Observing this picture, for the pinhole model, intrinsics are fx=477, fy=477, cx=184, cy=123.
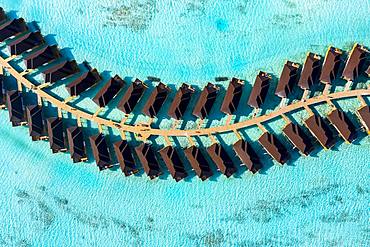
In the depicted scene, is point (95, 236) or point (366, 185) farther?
point (95, 236)

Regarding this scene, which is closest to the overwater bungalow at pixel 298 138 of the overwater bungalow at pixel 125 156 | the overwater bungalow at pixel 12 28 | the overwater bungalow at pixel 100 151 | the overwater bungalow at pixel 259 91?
the overwater bungalow at pixel 259 91

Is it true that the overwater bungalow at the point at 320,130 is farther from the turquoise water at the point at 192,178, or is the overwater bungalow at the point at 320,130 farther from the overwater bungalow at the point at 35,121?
the overwater bungalow at the point at 35,121

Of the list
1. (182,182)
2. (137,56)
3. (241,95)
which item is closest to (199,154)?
(182,182)

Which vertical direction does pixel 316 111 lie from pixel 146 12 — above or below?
below

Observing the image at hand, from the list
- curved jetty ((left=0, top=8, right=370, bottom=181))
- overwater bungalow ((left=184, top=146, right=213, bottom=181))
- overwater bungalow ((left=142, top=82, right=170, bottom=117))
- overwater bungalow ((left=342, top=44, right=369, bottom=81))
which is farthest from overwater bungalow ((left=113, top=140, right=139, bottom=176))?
overwater bungalow ((left=342, top=44, right=369, bottom=81))

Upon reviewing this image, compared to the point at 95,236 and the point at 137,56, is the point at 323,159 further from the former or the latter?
the point at 95,236

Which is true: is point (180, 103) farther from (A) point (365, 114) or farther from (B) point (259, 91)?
(A) point (365, 114)
